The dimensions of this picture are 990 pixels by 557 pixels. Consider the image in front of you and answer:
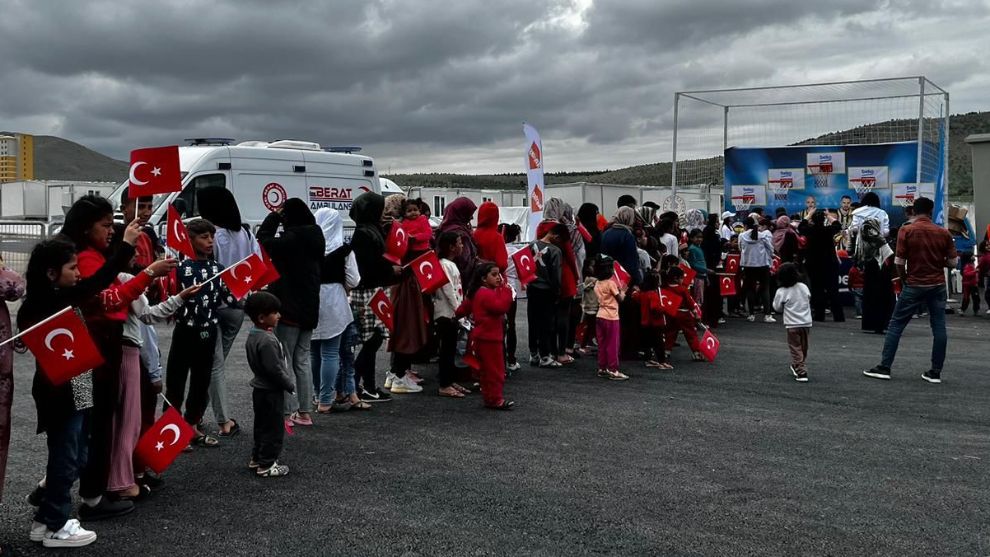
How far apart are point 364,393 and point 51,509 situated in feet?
13.0

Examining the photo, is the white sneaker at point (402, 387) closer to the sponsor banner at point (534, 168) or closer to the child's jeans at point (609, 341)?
the child's jeans at point (609, 341)

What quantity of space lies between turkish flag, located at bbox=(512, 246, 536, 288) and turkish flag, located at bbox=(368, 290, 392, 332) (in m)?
1.66

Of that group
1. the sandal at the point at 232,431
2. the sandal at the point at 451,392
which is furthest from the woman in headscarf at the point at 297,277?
the sandal at the point at 451,392

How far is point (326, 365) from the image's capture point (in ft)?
24.6

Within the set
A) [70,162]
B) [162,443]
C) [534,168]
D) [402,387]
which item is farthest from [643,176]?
[162,443]

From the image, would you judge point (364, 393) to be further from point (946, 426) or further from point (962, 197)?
point (962, 197)

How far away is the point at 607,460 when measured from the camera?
6.09 m

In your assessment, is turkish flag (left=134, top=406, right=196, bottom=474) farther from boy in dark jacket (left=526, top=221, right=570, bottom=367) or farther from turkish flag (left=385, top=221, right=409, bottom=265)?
boy in dark jacket (left=526, top=221, right=570, bottom=367)

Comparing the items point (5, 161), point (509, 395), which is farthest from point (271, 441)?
point (5, 161)

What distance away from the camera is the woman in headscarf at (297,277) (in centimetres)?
682

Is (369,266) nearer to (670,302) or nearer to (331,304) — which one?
(331,304)

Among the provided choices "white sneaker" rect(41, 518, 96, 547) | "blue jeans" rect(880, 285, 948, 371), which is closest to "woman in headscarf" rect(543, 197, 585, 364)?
"blue jeans" rect(880, 285, 948, 371)

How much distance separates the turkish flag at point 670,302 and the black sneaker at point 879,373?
7.38ft

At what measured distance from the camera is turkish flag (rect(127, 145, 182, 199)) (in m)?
5.53
